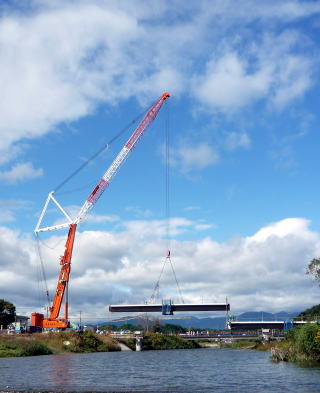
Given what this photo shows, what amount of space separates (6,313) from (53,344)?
52.0m

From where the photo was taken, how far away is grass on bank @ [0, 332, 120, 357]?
114438 millimetres

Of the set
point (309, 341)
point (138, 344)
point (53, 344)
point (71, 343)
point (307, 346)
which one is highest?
point (309, 341)

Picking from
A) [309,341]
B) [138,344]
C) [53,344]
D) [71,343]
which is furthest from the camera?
[138,344]

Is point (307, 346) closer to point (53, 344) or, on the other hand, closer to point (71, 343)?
point (53, 344)

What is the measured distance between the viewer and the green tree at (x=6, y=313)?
588 ft

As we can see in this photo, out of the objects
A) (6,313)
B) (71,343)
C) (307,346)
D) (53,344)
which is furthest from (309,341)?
(6,313)

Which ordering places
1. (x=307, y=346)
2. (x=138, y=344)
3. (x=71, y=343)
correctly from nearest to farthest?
(x=307, y=346) < (x=71, y=343) < (x=138, y=344)

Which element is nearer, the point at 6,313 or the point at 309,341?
the point at 309,341

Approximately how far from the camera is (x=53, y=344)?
449 ft

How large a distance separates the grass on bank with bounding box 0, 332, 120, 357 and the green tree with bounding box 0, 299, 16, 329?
4119cm

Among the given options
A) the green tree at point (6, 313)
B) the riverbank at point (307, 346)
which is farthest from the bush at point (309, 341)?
the green tree at point (6, 313)

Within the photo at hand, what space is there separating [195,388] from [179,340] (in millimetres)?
144200

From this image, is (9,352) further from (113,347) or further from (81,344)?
(113,347)

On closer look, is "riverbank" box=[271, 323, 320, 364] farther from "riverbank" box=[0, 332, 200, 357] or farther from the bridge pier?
the bridge pier
